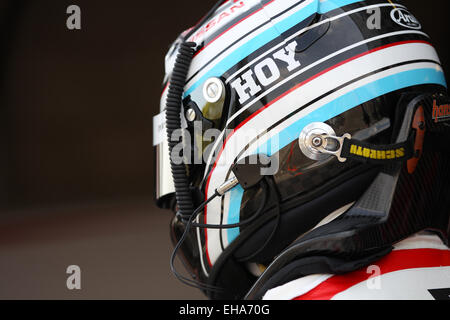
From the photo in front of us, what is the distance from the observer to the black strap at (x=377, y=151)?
61 cm

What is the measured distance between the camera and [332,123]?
0.63m

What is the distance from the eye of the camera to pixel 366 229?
595mm

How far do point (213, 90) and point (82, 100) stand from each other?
2.58 m

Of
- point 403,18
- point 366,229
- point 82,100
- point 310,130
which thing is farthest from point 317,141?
point 82,100

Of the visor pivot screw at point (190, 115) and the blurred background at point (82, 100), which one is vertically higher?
the blurred background at point (82, 100)

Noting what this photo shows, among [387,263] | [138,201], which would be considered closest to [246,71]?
[387,263]

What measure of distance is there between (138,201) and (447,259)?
8.09 ft

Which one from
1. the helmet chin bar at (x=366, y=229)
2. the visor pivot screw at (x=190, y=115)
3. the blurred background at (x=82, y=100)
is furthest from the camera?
the blurred background at (x=82, y=100)

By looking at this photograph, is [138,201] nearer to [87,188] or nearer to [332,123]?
[87,188]

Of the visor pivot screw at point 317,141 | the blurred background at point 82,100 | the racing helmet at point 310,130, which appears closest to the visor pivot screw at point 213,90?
the racing helmet at point 310,130

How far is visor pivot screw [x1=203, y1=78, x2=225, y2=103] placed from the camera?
68cm

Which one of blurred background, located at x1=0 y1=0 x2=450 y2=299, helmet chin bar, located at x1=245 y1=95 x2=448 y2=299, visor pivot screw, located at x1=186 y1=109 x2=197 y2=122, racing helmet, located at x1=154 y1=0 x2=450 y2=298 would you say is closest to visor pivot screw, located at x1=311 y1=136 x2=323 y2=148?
racing helmet, located at x1=154 y1=0 x2=450 y2=298

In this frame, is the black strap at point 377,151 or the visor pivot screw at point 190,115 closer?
the black strap at point 377,151

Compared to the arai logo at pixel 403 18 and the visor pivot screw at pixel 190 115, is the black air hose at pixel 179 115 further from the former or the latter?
the arai logo at pixel 403 18
